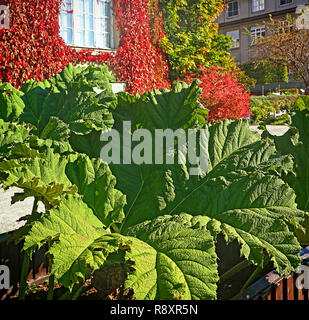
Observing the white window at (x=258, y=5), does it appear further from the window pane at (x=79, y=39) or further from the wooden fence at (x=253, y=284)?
the wooden fence at (x=253, y=284)

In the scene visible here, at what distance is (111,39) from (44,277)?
25.8 ft

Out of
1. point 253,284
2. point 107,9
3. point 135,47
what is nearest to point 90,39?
point 107,9

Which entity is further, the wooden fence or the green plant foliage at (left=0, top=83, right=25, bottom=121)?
the green plant foliage at (left=0, top=83, right=25, bottom=121)

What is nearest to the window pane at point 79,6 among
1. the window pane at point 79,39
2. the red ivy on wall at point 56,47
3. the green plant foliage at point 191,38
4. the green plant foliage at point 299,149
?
the window pane at point 79,39

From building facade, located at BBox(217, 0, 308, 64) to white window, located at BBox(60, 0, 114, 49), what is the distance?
23.2 metres

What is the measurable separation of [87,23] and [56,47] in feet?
4.26

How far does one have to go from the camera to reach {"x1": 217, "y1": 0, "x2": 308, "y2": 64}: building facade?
31.1 metres

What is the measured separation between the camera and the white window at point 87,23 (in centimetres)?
863

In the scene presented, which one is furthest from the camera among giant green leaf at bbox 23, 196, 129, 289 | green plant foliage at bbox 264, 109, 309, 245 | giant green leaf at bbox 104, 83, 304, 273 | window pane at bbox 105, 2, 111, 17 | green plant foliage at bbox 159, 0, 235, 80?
green plant foliage at bbox 159, 0, 235, 80

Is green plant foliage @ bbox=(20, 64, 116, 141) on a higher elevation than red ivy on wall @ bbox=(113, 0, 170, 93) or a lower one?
lower

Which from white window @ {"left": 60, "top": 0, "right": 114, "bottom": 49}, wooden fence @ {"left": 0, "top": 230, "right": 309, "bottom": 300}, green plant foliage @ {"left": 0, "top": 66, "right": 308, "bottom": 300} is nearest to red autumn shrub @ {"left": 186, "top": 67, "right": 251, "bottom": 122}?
white window @ {"left": 60, "top": 0, "right": 114, "bottom": 49}

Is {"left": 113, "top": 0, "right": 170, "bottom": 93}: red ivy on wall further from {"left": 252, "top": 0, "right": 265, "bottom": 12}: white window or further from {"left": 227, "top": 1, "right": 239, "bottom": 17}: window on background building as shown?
{"left": 227, "top": 1, "right": 239, "bottom": 17}: window on background building

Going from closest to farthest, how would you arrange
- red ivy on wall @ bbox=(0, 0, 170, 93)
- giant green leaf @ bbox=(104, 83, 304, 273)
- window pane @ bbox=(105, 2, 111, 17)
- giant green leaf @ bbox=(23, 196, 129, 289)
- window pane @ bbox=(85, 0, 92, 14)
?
giant green leaf @ bbox=(23, 196, 129, 289)
giant green leaf @ bbox=(104, 83, 304, 273)
red ivy on wall @ bbox=(0, 0, 170, 93)
window pane @ bbox=(85, 0, 92, 14)
window pane @ bbox=(105, 2, 111, 17)

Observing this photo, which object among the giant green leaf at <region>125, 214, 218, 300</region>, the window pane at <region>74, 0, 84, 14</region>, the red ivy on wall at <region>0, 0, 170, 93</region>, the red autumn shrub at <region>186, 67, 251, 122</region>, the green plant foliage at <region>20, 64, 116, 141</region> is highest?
the window pane at <region>74, 0, 84, 14</region>
